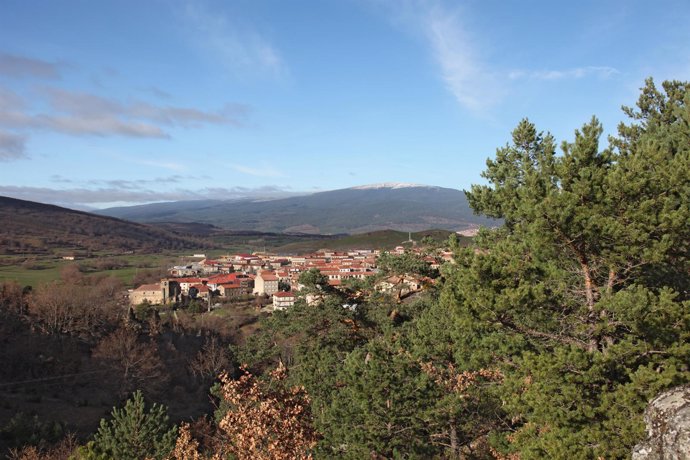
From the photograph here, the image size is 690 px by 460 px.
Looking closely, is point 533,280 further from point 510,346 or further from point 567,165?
point 567,165

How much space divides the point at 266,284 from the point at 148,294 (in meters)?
21.3

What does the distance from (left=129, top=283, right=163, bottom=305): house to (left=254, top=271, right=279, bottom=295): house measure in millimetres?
18720

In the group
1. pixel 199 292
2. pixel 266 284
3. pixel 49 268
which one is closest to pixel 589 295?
pixel 199 292

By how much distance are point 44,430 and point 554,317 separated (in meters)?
31.4

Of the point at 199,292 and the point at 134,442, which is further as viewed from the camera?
the point at 199,292

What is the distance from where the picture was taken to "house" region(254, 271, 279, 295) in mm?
93688

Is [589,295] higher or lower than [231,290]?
higher

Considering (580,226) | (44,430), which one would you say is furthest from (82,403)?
(580,226)

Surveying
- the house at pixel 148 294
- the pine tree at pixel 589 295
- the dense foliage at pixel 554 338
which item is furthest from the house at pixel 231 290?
the pine tree at pixel 589 295

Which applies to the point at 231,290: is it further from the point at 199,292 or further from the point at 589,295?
the point at 589,295

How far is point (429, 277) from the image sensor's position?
2408 cm

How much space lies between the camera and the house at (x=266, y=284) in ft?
307

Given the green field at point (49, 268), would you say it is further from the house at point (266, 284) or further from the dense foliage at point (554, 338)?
the dense foliage at point (554, 338)

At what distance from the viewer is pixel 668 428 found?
7340 mm
